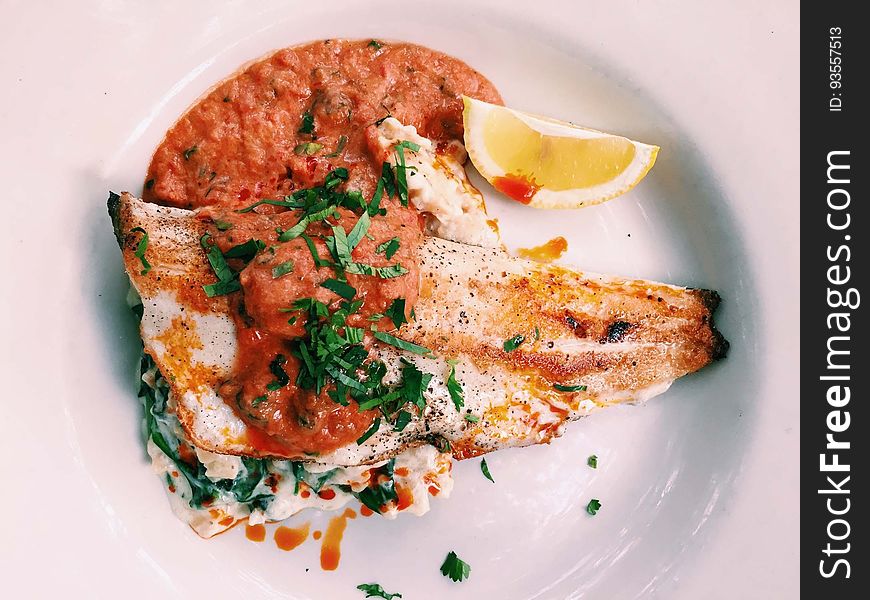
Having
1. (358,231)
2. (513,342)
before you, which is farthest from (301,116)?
(513,342)

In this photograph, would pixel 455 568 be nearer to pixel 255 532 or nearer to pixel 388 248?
pixel 255 532

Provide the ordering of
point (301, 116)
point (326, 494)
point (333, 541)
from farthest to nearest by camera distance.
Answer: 1. point (333, 541)
2. point (326, 494)
3. point (301, 116)

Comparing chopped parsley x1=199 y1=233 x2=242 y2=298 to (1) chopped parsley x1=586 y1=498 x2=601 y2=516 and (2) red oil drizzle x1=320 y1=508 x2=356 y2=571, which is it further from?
(1) chopped parsley x1=586 y1=498 x2=601 y2=516

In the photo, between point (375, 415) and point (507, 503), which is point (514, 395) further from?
point (507, 503)

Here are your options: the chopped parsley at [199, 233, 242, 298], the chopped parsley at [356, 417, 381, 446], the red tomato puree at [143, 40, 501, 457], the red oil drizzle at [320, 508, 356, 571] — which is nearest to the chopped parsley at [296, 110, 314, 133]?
the red tomato puree at [143, 40, 501, 457]

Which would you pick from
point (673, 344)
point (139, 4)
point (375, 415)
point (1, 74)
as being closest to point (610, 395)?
point (673, 344)
